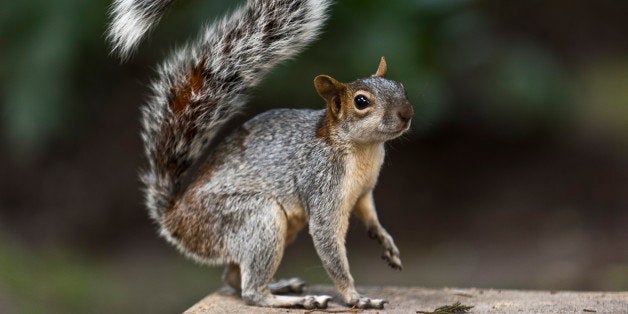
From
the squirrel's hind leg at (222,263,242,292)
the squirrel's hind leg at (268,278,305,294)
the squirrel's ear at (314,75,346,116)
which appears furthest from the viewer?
the squirrel's hind leg at (268,278,305,294)

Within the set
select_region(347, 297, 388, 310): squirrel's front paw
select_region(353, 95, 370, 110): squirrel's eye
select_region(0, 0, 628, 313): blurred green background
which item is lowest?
select_region(0, 0, 628, 313): blurred green background

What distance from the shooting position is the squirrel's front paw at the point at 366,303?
317cm

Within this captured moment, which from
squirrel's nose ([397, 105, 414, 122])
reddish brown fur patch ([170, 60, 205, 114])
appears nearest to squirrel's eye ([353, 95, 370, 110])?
squirrel's nose ([397, 105, 414, 122])

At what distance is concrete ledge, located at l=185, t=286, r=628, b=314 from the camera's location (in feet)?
10.4

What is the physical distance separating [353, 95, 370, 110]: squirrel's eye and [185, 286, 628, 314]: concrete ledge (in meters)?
0.77

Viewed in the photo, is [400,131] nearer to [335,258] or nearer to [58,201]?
[335,258]

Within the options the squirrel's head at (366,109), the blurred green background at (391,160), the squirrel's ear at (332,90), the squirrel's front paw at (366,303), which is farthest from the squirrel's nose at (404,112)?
the blurred green background at (391,160)

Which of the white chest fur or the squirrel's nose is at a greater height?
the squirrel's nose

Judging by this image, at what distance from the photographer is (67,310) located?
573 cm

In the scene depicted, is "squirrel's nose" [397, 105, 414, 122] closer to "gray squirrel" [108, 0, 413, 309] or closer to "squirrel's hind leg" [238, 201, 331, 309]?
"gray squirrel" [108, 0, 413, 309]

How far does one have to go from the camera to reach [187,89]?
3.24m

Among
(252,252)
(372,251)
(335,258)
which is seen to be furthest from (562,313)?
(372,251)

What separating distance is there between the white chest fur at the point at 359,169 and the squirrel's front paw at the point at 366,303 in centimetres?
35

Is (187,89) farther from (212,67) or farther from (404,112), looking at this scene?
(404,112)
